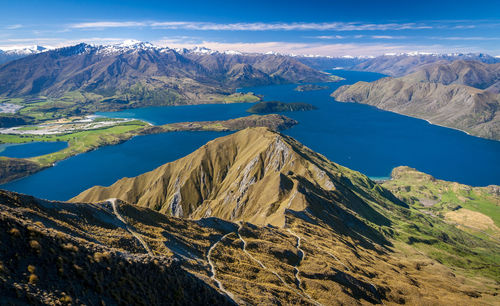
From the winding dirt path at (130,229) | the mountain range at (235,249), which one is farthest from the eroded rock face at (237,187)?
the winding dirt path at (130,229)

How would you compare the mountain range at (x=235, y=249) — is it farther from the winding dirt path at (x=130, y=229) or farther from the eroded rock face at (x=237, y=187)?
the eroded rock face at (x=237, y=187)

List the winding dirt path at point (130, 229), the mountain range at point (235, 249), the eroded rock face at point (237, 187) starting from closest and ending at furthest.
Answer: the mountain range at point (235, 249), the winding dirt path at point (130, 229), the eroded rock face at point (237, 187)

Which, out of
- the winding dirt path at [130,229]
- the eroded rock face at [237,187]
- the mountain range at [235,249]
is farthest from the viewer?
the eroded rock face at [237,187]

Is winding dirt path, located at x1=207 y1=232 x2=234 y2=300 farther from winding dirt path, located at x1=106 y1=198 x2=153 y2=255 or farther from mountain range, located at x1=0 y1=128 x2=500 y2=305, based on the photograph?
winding dirt path, located at x1=106 y1=198 x2=153 y2=255

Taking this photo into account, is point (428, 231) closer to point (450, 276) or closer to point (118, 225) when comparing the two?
point (450, 276)

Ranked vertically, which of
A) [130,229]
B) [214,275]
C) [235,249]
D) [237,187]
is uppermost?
[130,229]

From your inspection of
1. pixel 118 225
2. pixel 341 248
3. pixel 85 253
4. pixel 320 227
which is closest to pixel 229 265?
pixel 118 225

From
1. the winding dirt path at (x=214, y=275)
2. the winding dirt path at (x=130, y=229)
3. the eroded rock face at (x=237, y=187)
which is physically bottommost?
the eroded rock face at (x=237, y=187)

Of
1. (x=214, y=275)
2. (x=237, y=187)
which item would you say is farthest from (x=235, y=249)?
(x=237, y=187)

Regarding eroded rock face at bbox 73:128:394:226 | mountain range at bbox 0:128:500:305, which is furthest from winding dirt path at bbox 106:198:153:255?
eroded rock face at bbox 73:128:394:226

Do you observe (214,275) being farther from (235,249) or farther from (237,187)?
(237,187)
